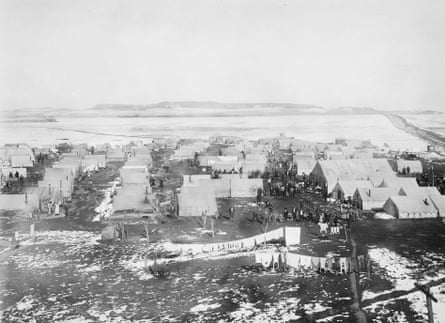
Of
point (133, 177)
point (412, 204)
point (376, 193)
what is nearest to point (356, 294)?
point (412, 204)

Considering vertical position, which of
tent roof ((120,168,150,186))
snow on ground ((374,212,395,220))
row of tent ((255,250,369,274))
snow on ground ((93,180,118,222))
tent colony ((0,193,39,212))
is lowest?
row of tent ((255,250,369,274))

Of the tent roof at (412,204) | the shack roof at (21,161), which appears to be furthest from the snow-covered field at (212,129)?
the tent roof at (412,204)

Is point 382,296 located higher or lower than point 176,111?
lower

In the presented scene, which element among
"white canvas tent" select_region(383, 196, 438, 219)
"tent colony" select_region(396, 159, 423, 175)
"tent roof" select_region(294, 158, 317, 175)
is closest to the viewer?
"white canvas tent" select_region(383, 196, 438, 219)

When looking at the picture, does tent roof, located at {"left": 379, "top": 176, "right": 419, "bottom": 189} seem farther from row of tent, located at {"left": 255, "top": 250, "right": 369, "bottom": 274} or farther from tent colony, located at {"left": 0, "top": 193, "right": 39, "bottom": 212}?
tent colony, located at {"left": 0, "top": 193, "right": 39, "bottom": 212}

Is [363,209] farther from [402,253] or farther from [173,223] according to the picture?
[173,223]

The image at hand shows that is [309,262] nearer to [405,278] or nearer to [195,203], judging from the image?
[405,278]

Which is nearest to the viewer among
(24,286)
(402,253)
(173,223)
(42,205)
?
(24,286)

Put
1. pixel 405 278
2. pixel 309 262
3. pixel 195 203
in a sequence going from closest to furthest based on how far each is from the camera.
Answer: pixel 405 278
pixel 309 262
pixel 195 203

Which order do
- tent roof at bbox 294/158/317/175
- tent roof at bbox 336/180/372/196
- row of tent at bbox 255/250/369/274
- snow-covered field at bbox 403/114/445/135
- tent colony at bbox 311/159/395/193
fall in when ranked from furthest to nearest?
snow-covered field at bbox 403/114/445/135
tent roof at bbox 294/158/317/175
tent colony at bbox 311/159/395/193
tent roof at bbox 336/180/372/196
row of tent at bbox 255/250/369/274

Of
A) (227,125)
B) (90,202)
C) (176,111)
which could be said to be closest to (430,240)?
(90,202)

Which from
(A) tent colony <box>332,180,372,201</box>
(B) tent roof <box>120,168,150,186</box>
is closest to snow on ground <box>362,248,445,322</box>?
(A) tent colony <box>332,180,372,201</box>
